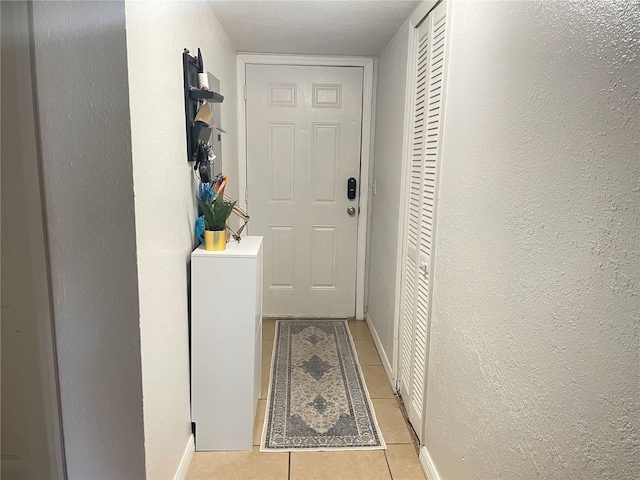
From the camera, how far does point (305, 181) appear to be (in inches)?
142

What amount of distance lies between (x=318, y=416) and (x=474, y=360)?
1.20 meters

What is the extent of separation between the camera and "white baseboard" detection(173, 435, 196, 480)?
6.09ft

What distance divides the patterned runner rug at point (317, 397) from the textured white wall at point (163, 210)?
50 cm

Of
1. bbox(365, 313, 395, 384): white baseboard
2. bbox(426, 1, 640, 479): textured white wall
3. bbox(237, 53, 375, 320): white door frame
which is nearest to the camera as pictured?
bbox(426, 1, 640, 479): textured white wall

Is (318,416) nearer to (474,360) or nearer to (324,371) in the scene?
→ (324,371)

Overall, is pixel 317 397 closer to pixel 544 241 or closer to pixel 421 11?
pixel 544 241

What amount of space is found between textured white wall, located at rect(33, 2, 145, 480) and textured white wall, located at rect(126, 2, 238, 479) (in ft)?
0.13

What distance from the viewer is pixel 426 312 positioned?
202 centimetres

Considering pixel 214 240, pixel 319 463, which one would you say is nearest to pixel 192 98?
pixel 214 240

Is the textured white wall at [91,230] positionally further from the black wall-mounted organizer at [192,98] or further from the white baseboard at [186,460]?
the black wall-mounted organizer at [192,98]

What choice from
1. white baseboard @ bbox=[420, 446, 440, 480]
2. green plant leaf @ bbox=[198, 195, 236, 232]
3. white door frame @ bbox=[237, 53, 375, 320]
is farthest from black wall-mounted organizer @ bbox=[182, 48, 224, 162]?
white baseboard @ bbox=[420, 446, 440, 480]

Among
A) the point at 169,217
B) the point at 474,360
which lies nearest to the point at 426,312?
the point at 474,360

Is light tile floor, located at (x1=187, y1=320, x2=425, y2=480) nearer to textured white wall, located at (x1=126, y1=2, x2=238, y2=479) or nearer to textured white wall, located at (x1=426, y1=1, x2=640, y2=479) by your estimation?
textured white wall, located at (x1=126, y1=2, x2=238, y2=479)

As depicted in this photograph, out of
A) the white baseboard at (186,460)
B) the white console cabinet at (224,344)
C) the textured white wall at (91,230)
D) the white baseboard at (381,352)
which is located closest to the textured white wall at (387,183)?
the white baseboard at (381,352)
